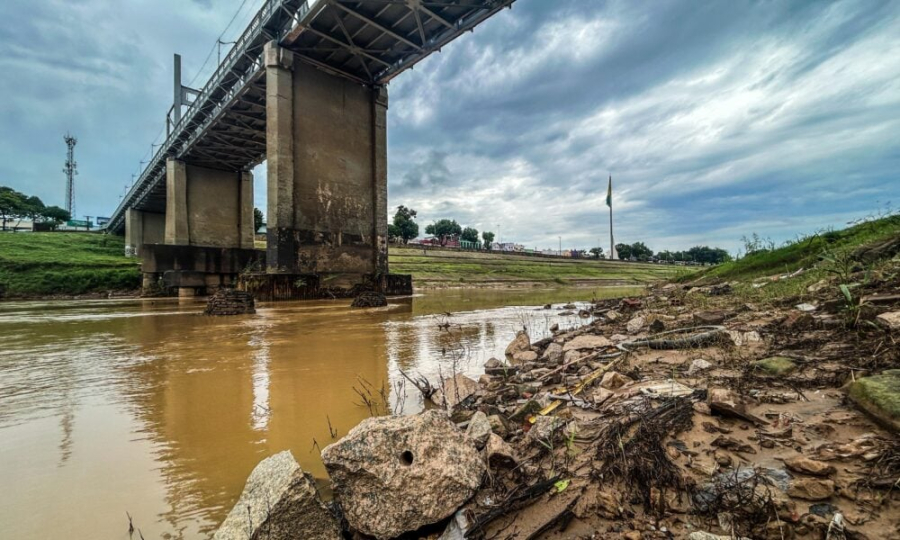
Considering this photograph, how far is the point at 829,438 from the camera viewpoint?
1729mm

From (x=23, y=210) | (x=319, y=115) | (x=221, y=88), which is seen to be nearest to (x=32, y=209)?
(x=23, y=210)

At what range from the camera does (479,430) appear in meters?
2.20

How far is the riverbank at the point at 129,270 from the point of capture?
77.1 ft

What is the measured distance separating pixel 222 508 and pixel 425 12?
54.1ft

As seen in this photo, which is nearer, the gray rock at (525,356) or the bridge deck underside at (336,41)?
the gray rock at (525,356)

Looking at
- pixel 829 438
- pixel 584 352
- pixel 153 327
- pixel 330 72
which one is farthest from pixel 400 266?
pixel 829 438

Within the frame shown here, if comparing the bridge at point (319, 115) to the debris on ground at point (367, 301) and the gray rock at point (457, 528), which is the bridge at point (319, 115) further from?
the gray rock at point (457, 528)

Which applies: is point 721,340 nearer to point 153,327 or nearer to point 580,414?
point 580,414

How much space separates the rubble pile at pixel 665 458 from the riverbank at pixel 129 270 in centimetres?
1252

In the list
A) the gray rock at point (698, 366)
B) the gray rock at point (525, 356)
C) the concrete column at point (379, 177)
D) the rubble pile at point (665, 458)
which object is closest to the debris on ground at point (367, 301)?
the concrete column at point (379, 177)

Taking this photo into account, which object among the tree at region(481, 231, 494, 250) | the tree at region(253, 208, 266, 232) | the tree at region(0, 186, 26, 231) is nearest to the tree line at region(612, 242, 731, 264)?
the tree at region(481, 231, 494, 250)

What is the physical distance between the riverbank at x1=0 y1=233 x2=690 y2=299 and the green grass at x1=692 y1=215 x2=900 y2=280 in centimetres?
369

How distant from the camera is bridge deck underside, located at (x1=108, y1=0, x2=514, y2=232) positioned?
14.4m

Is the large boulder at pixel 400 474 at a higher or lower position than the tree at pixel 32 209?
lower
